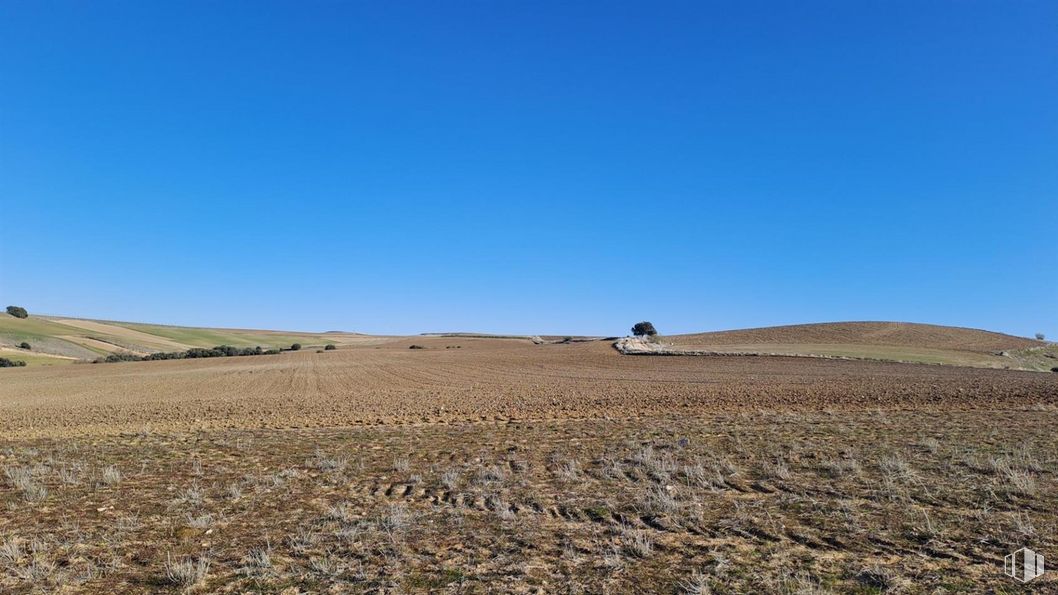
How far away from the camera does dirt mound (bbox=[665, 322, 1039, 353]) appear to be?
6462 cm

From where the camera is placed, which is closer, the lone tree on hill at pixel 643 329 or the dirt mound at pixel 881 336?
the dirt mound at pixel 881 336

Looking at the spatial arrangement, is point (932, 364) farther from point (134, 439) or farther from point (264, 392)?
point (134, 439)

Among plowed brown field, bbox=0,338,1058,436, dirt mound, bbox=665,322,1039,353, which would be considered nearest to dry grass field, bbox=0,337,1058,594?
plowed brown field, bbox=0,338,1058,436

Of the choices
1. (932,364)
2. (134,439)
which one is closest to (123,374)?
(134,439)

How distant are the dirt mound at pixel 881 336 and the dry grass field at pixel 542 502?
52.5 m

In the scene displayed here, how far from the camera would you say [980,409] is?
1775 cm

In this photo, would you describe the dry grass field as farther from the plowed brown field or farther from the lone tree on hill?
the lone tree on hill

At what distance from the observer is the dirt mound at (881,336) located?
212 ft

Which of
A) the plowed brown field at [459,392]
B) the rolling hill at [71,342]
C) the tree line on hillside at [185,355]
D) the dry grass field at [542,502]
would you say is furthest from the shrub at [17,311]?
the dry grass field at [542,502]

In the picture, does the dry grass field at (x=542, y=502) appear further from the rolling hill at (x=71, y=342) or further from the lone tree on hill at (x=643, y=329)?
the lone tree on hill at (x=643, y=329)

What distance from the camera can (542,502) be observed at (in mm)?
8047

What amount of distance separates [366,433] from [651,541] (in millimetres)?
11246

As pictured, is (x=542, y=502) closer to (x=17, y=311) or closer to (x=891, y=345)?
(x=891, y=345)

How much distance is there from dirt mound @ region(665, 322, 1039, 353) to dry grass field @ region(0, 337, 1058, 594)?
52.5 metres
